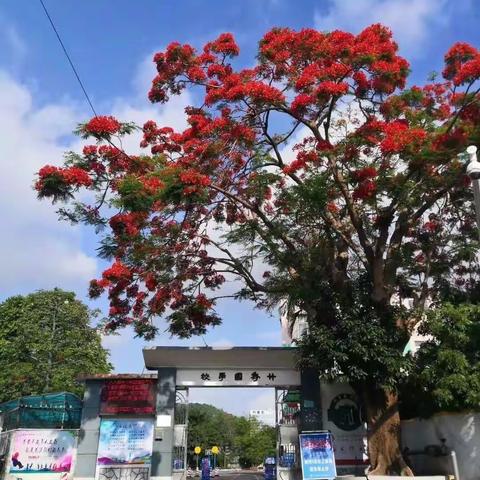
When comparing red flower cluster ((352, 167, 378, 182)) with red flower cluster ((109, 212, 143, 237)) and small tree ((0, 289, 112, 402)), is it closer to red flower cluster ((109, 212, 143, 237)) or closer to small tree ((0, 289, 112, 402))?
red flower cluster ((109, 212, 143, 237))

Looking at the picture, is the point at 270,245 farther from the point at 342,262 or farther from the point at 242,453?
the point at 242,453

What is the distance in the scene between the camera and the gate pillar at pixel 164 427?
15078 mm

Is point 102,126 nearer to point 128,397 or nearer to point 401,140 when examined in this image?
point 401,140

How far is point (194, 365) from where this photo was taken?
16.1 m

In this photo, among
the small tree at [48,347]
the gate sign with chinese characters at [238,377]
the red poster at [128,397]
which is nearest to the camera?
the red poster at [128,397]

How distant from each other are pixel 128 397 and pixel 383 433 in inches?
266

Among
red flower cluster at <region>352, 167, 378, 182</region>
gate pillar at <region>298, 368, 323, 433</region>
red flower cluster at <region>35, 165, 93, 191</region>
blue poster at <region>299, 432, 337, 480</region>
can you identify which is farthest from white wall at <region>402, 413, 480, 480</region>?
red flower cluster at <region>35, 165, 93, 191</region>

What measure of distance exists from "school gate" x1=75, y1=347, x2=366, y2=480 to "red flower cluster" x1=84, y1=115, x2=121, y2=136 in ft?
20.9

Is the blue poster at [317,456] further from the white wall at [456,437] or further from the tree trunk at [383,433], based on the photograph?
the white wall at [456,437]

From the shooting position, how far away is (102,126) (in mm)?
11242

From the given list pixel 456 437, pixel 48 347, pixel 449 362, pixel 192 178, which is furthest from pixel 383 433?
pixel 48 347

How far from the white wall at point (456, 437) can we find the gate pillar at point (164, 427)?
6167 mm

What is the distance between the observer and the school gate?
15.1 m

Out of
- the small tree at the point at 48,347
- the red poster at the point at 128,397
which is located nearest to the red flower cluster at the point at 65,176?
the red poster at the point at 128,397
